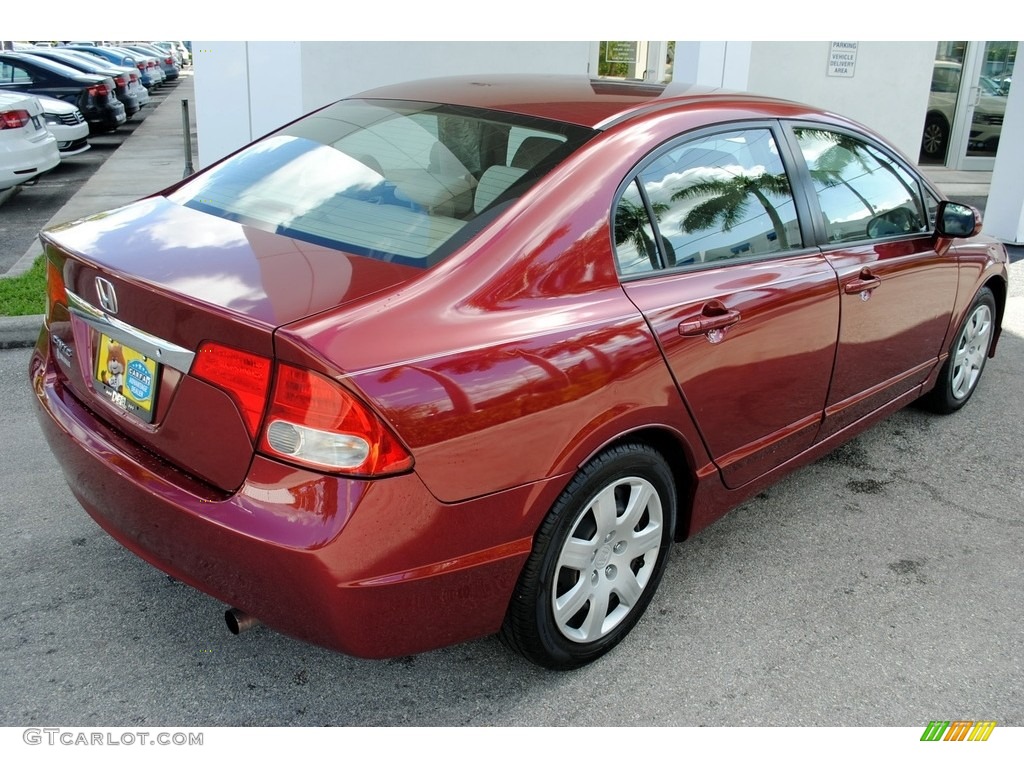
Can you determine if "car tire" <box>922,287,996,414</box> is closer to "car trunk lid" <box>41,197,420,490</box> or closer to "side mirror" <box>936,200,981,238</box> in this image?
"side mirror" <box>936,200,981,238</box>

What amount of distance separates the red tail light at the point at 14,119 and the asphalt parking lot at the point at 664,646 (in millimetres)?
6764

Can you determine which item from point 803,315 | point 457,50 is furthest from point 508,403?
point 457,50

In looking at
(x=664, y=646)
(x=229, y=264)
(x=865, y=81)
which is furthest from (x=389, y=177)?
(x=865, y=81)

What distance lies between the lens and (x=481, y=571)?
233 centimetres

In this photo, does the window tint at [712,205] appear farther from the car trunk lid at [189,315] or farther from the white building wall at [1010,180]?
the white building wall at [1010,180]

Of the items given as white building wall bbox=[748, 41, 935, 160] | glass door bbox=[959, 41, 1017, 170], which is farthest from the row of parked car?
glass door bbox=[959, 41, 1017, 170]

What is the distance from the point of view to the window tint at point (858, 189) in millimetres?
3426

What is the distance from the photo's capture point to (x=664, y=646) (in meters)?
2.91

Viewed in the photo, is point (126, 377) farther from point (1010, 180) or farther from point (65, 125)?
point (65, 125)

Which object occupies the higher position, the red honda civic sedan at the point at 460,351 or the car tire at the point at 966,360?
the red honda civic sedan at the point at 460,351

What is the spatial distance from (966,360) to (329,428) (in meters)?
3.83

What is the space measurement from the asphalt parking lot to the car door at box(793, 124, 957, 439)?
0.55 meters

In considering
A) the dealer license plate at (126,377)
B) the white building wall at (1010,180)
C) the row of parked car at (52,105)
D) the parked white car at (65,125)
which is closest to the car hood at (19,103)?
the row of parked car at (52,105)

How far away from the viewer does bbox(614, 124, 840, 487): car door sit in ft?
8.93
